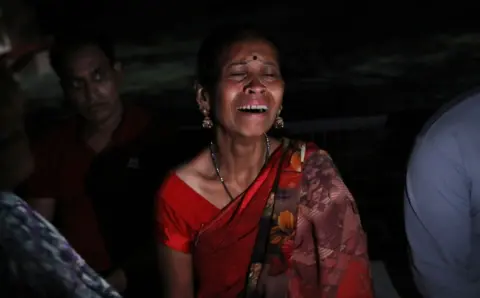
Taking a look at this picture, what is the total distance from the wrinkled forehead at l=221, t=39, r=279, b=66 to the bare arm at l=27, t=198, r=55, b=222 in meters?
0.87

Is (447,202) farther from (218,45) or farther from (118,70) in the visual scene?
(118,70)

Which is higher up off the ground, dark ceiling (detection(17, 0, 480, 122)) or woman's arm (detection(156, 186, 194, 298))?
dark ceiling (detection(17, 0, 480, 122))

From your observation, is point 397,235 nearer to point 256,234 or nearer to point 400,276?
point 400,276

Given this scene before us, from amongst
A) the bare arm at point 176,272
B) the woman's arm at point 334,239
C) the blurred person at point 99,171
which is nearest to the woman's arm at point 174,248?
the bare arm at point 176,272

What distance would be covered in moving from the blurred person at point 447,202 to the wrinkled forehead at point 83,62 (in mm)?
1072

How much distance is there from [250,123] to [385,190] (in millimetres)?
1592

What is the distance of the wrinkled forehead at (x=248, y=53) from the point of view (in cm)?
196

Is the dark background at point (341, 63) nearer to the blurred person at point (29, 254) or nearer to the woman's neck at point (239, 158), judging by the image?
the woman's neck at point (239, 158)

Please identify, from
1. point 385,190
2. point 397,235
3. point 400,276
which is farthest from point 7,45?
point 385,190

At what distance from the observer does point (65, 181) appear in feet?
8.19

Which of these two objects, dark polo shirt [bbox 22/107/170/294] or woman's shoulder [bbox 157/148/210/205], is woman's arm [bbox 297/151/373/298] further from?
dark polo shirt [bbox 22/107/170/294]

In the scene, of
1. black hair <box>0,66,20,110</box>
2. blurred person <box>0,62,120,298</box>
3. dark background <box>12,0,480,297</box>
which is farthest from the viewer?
dark background <box>12,0,480,297</box>

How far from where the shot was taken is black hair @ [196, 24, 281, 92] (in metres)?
1.98

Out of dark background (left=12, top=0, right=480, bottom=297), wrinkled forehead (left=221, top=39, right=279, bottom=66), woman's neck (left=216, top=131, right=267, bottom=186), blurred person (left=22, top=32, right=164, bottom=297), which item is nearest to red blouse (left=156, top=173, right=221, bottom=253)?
woman's neck (left=216, top=131, right=267, bottom=186)
